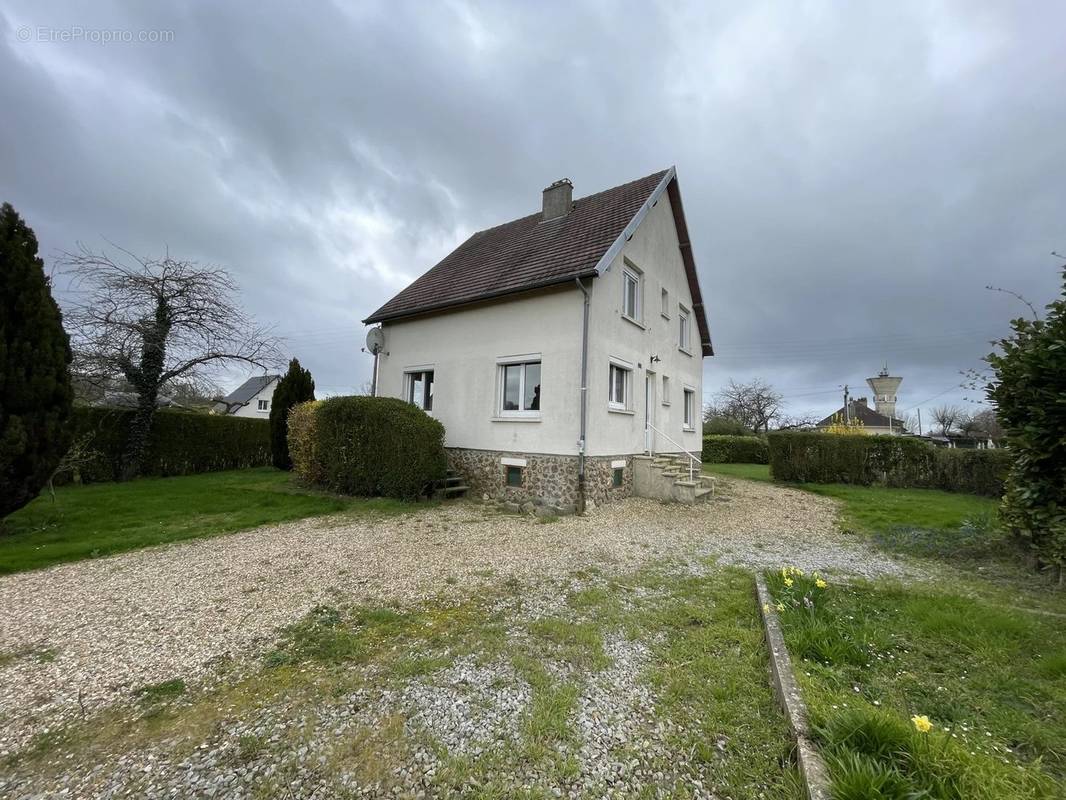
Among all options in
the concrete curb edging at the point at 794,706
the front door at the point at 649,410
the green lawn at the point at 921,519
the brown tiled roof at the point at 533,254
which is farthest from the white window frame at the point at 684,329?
the concrete curb edging at the point at 794,706

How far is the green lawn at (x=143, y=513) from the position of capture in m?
5.89

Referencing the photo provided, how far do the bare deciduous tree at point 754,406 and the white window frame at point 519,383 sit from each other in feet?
123

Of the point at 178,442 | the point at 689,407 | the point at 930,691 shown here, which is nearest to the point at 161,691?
the point at 930,691

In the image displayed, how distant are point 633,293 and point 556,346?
11.3ft

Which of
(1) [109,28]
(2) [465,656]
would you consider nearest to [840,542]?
(2) [465,656]

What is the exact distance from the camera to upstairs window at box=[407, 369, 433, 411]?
1227 cm

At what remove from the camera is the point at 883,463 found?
1353 cm

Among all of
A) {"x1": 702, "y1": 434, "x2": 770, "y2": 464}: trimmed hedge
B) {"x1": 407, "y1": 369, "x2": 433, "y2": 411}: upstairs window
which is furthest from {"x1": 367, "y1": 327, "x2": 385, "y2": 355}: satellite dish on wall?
{"x1": 702, "y1": 434, "x2": 770, "y2": 464}: trimmed hedge

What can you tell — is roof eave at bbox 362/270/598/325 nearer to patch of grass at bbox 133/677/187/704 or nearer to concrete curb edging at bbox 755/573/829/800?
concrete curb edging at bbox 755/573/829/800

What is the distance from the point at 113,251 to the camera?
12.1 m

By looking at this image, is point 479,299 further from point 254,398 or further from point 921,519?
point 254,398

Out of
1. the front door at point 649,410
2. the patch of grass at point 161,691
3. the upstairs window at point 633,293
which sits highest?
the upstairs window at point 633,293

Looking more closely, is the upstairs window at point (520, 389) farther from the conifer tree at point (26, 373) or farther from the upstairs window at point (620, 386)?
the conifer tree at point (26, 373)

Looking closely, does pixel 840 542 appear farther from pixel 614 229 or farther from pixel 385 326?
pixel 385 326
